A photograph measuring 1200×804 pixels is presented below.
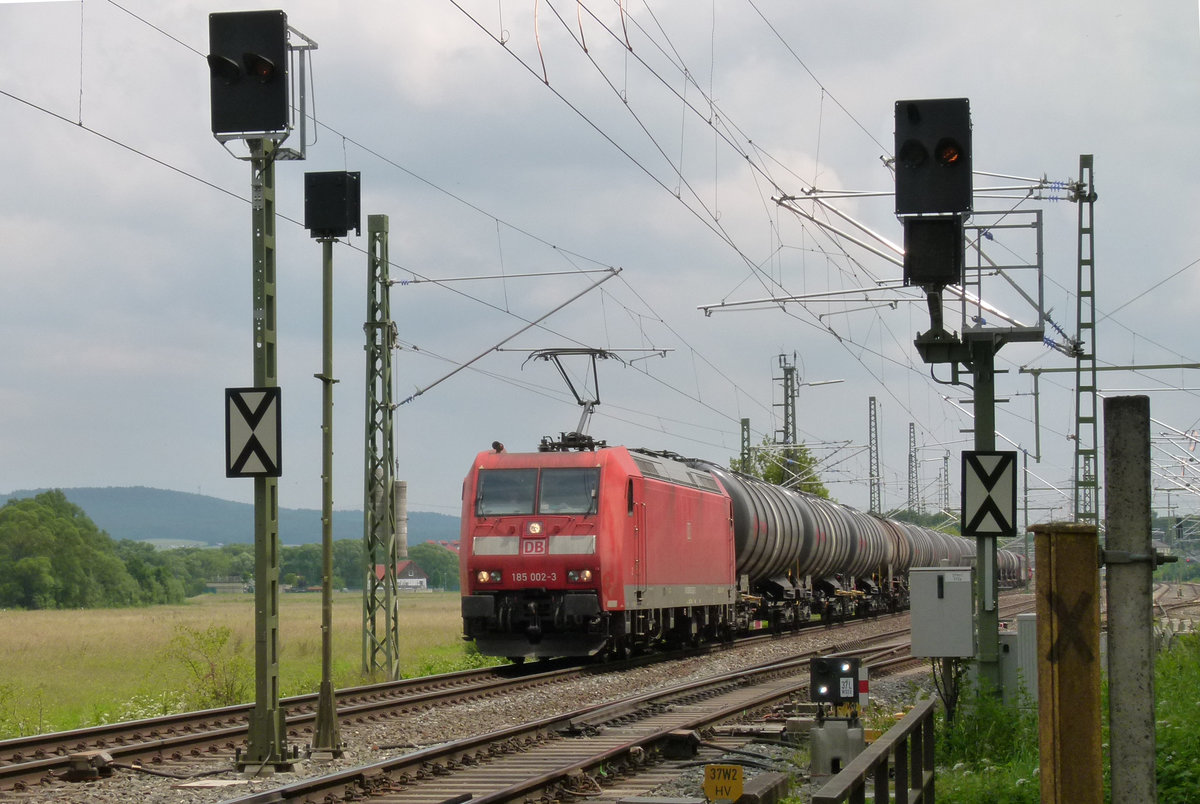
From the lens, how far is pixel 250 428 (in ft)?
38.3

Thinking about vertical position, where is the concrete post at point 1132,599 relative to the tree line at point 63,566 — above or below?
above

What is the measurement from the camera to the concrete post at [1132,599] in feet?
15.4

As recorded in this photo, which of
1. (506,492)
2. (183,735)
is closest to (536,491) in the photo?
(506,492)

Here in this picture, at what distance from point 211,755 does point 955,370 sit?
313 inches

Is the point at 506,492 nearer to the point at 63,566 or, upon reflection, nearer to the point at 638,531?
the point at 638,531

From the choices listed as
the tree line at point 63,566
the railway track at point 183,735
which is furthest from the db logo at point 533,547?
the tree line at point 63,566

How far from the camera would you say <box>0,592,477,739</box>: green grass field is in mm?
18703

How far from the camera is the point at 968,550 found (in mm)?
60000

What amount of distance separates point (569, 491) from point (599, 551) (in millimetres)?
1050

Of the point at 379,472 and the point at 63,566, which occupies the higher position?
the point at 379,472

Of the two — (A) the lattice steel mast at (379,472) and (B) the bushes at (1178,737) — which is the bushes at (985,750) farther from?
(A) the lattice steel mast at (379,472)

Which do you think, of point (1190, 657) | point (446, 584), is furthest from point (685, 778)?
point (446, 584)

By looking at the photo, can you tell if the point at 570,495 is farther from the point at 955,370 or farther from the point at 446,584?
the point at 446,584

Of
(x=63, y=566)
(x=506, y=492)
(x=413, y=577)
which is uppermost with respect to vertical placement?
Result: (x=506, y=492)
